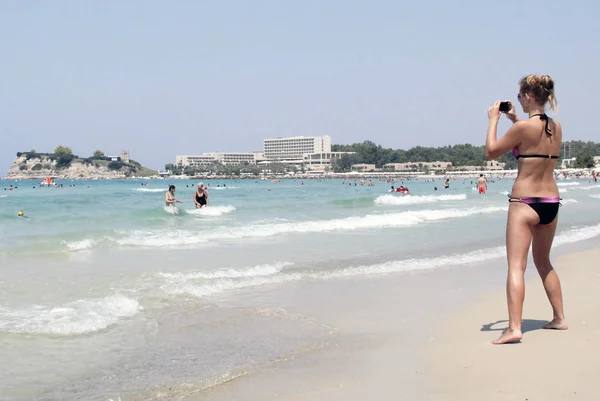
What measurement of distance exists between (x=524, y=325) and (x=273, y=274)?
474 cm

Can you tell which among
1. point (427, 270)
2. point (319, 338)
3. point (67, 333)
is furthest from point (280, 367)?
point (427, 270)

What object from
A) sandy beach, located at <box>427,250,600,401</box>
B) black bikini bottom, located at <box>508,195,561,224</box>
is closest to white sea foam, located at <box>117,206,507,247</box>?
sandy beach, located at <box>427,250,600,401</box>

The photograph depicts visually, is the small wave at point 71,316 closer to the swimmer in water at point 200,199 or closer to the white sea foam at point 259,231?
the white sea foam at point 259,231

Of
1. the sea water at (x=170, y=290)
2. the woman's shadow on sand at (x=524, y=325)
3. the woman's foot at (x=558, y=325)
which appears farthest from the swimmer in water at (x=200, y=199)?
the woman's foot at (x=558, y=325)

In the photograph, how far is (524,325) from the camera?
5273 millimetres

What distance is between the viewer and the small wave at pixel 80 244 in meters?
12.6

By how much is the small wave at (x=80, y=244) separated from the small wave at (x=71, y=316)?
576 centimetres

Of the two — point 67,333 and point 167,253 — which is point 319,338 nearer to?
point 67,333

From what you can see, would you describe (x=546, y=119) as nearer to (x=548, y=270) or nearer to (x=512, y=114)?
(x=512, y=114)

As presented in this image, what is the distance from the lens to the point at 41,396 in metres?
4.27

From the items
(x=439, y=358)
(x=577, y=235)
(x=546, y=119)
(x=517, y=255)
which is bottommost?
(x=577, y=235)

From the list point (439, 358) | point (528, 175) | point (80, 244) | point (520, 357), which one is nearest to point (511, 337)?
point (520, 357)

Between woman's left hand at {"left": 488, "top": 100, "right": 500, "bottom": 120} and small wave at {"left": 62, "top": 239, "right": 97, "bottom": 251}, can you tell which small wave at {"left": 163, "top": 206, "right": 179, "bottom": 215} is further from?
woman's left hand at {"left": 488, "top": 100, "right": 500, "bottom": 120}

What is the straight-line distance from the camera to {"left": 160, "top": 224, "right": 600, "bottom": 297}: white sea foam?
323 inches
